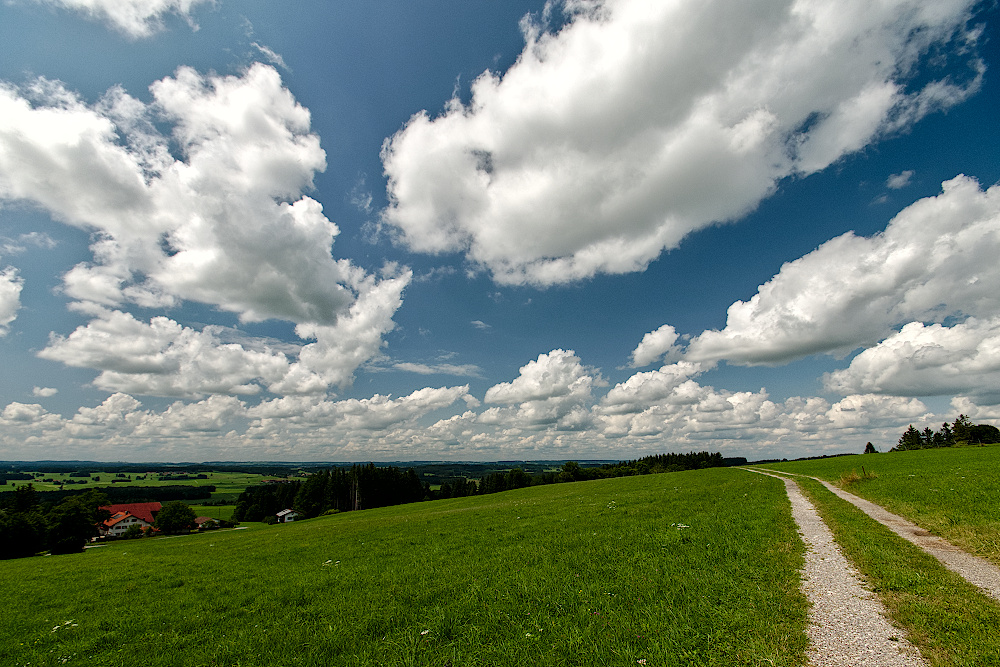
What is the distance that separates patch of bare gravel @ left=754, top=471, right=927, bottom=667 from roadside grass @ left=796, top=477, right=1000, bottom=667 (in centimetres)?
26

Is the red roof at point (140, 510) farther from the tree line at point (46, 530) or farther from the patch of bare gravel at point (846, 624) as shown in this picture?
the patch of bare gravel at point (846, 624)

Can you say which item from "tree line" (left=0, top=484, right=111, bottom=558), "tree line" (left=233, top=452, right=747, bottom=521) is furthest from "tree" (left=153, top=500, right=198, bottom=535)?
"tree line" (left=0, top=484, right=111, bottom=558)

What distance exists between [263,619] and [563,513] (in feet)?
59.6

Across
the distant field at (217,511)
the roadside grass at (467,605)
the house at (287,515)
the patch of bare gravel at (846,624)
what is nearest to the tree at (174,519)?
the house at (287,515)

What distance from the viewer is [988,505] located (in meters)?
17.0

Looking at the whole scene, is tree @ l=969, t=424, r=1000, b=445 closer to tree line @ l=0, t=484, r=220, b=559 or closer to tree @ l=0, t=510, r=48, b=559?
tree line @ l=0, t=484, r=220, b=559

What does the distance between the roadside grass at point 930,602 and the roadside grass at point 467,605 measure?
1660 millimetres

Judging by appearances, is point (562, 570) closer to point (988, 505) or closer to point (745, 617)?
point (745, 617)

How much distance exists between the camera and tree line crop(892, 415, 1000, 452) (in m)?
123

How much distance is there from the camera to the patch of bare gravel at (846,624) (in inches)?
251

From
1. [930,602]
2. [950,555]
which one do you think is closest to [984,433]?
[950,555]

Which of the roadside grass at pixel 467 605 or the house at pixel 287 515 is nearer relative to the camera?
the roadside grass at pixel 467 605

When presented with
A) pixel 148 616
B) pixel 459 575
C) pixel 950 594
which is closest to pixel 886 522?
A: pixel 950 594

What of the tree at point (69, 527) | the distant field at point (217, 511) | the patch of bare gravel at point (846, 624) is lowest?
the distant field at point (217, 511)
